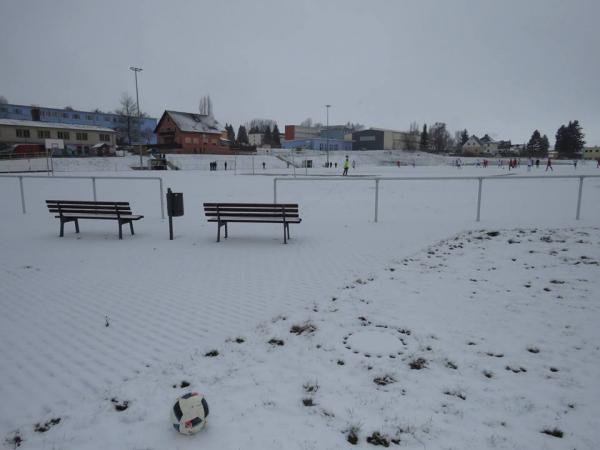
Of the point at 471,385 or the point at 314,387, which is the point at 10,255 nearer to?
the point at 314,387

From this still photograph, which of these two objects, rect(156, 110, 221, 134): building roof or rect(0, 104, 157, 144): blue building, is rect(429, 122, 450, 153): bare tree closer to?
rect(156, 110, 221, 134): building roof

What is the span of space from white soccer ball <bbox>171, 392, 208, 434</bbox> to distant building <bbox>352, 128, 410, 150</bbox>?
387 ft

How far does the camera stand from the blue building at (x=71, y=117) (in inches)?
3189

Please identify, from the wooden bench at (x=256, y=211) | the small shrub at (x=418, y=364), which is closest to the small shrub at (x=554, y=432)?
the small shrub at (x=418, y=364)

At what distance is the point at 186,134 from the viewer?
2657 inches

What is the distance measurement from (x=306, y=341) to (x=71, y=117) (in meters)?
103

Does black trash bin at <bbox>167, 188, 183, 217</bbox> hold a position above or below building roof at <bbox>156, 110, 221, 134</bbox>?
below

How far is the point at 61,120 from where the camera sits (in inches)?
3452

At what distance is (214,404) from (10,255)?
307 inches

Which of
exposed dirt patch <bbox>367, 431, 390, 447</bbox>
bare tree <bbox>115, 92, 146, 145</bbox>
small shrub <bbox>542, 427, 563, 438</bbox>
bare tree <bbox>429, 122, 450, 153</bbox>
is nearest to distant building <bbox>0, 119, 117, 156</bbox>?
bare tree <bbox>115, 92, 146, 145</bbox>

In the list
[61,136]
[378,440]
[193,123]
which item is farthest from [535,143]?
[378,440]

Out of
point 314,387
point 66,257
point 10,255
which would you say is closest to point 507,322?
point 314,387

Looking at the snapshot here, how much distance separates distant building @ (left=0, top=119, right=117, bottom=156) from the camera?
61625mm

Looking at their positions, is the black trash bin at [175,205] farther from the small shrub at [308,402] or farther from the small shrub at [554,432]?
the small shrub at [554,432]
